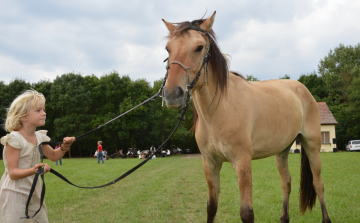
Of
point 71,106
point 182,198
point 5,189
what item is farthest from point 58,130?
point 5,189

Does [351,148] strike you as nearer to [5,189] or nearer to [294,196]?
[294,196]

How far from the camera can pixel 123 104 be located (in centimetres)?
4169

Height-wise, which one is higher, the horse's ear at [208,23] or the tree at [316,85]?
the tree at [316,85]

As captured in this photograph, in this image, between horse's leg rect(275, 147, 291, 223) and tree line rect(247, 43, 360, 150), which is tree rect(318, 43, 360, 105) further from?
horse's leg rect(275, 147, 291, 223)

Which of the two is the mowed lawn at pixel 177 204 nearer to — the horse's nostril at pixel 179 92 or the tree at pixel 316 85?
the horse's nostril at pixel 179 92

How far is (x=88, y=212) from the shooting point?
6.25 metres

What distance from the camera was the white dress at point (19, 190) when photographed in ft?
8.69

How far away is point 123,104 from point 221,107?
3928 cm

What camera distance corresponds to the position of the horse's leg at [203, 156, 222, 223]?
12.5 feet

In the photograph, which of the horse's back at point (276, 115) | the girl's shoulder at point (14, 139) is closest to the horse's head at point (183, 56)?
the horse's back at point (276, 115)

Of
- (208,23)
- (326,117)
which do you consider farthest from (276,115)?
(326,117)

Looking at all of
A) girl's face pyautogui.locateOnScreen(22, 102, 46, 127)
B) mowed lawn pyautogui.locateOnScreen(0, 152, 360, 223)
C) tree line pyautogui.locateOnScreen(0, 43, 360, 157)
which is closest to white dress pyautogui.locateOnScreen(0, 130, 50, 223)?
girl's face pyautogui.locateOnScreen(22, 102, 46, 127)

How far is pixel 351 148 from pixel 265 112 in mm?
42037

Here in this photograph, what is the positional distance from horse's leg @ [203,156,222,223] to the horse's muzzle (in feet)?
4.50
